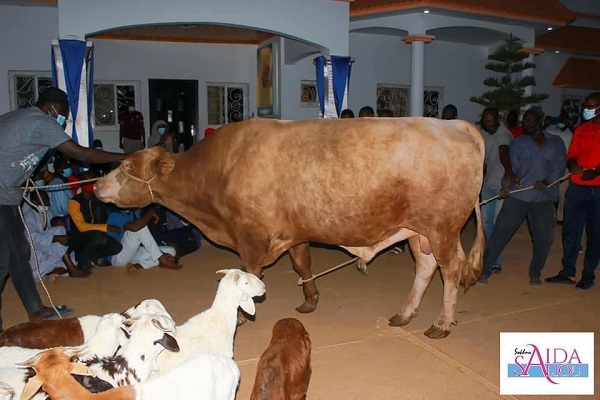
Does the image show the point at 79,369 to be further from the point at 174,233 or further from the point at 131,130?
the point at 131,130

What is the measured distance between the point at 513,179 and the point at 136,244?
4683 mm

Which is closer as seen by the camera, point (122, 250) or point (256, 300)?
point (256, 300)

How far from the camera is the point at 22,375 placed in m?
2.62

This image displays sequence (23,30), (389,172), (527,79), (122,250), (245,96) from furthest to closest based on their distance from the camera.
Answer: (245,96), (527,79), (23,30), (122,250), (389,172)

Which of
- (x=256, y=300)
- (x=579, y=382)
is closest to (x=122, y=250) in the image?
(x=256, y=300)

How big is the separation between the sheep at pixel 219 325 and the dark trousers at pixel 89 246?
3.68 metres

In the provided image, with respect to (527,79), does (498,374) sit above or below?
below

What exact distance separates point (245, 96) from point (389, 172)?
1111 cm

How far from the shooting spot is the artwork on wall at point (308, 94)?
14.3 meters

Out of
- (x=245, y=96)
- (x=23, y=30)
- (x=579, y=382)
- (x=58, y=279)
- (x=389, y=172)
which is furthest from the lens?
(x=245, y=96)

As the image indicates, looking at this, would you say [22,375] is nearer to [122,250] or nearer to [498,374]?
[498,374]

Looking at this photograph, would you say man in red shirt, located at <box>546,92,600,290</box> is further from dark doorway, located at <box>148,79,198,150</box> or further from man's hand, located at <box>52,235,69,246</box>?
dark doorway, located at <box>148,79,198,150</box>

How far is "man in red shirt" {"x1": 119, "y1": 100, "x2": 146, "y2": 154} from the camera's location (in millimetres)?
13211

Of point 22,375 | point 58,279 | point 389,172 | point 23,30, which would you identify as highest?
point 23,30
